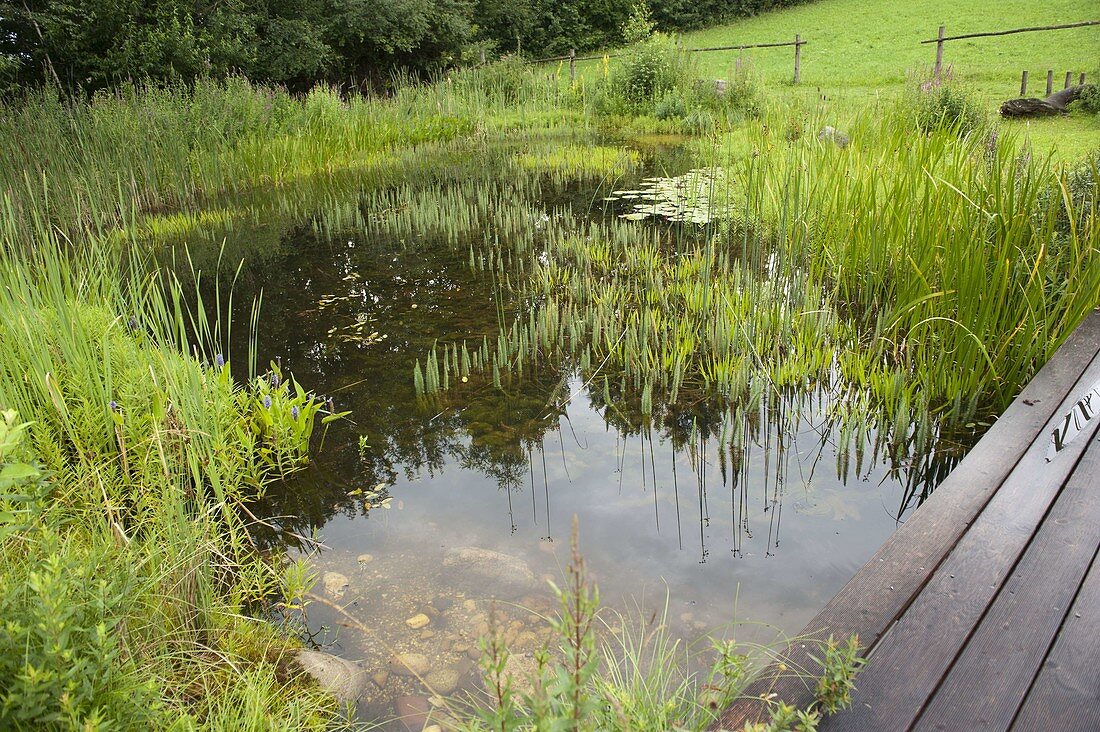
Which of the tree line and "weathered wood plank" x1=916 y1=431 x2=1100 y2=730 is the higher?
the tree line

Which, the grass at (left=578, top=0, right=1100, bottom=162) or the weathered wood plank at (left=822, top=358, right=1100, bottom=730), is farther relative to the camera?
the grass at (left=578, top=0, right=1100, bottom=162)

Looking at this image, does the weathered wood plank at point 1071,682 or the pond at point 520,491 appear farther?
Answer: the pond at point 520,491

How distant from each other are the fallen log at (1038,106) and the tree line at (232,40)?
38.5ft

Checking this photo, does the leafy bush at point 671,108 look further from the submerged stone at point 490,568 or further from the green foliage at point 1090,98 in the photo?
the submerged stone at point 490,568

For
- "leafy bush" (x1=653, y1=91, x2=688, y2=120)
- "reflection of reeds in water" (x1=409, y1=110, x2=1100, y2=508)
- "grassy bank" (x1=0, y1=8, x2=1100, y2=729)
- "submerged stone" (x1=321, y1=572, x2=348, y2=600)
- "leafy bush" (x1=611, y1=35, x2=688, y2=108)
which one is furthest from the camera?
"leafy bush" (x1=611, y1=35, x2=688, y2=108)

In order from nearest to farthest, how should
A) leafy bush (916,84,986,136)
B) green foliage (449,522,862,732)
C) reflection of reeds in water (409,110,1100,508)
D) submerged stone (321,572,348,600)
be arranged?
green foliage (449,522,862,732), submerged stone (321,572,348,600), reflection of reeds in water (409,110,1100,508), leafy bush (916,84,986,136)

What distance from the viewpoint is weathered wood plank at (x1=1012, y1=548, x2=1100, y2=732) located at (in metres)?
1.32

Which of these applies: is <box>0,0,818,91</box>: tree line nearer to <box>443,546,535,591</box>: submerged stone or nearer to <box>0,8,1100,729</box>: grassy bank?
<box>0,8,1100,729</box>: grassy bank

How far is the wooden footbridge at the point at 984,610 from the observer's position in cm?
136

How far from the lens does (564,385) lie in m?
3.73

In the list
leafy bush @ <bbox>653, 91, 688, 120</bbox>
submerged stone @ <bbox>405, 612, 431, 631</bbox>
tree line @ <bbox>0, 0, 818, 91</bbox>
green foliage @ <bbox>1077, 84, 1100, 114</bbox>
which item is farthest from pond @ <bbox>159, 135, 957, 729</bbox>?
green foliage @ <bbox>1077, 84, 1100, 114</bbox>

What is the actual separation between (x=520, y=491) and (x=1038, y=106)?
12.1 m

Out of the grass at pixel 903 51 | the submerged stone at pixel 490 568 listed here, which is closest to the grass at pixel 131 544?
the submerged stone at pixel 490 568

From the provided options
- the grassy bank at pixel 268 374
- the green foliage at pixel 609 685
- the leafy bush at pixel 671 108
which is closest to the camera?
the green foliage at pixel 609 685
